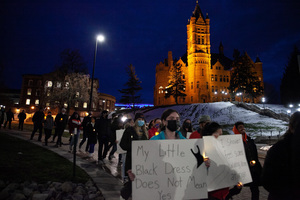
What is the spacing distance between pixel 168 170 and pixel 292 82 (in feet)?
192

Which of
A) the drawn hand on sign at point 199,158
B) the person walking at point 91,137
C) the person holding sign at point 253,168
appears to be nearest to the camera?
the drawn hand on sign at point 199,158

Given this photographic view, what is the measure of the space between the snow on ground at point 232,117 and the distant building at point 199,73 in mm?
17866

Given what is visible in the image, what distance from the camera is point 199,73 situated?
65.4m

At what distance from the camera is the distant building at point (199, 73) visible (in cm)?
6500

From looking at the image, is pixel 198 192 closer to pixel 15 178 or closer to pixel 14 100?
pixel 15 178

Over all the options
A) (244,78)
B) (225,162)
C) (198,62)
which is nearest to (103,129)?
(225,162)

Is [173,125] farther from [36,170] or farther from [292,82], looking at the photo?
[292,82]

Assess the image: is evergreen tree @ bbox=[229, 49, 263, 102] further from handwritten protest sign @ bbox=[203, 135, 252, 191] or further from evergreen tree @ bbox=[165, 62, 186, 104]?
handwritten protest sign @ bbox=[203, 135, 252, 191]

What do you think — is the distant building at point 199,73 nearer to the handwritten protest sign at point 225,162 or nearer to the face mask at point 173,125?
the handwritten protest sign at point 225,162

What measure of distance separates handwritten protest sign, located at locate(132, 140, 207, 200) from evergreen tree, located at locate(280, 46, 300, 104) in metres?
54.7

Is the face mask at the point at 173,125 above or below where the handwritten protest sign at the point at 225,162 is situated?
above

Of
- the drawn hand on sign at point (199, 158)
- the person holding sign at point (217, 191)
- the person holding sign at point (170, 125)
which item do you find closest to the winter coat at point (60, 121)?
the person holding sign at point (170, 125)

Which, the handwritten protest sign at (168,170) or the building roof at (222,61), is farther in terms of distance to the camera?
the building roof at (222,61)

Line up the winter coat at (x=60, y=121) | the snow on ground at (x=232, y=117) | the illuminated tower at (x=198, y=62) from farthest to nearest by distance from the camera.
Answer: the illuminated tower at (x=198, y=62), the snow on ground at (x=232, y=117), the winter coat at (x=60, y=121)
